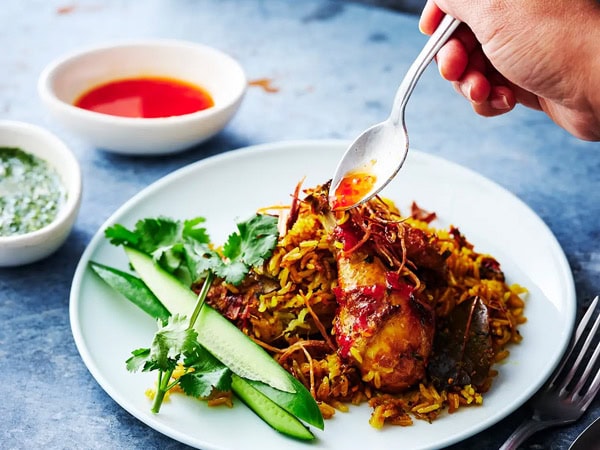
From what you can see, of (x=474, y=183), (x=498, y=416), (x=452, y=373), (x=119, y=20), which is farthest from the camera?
(x=119, y=20)

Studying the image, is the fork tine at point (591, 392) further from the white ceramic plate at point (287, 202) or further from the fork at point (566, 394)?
the white ceramic plate at point (287, 202)

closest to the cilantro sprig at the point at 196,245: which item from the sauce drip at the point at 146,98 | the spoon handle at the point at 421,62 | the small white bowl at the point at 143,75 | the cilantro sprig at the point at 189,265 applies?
the cilantro sprig at the point at 189,265

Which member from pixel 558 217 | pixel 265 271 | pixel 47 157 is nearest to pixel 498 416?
pixel 265 271

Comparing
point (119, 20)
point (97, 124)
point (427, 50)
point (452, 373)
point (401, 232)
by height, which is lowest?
point (119, 20)

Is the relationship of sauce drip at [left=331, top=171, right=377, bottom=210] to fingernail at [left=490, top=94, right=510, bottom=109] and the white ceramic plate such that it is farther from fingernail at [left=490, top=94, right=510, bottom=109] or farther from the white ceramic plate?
fingernail at [left=490, top=94, right=510, bottom=109]

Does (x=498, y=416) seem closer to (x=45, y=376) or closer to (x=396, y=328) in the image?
(x=396, y=328)

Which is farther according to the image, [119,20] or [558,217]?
[119,20]

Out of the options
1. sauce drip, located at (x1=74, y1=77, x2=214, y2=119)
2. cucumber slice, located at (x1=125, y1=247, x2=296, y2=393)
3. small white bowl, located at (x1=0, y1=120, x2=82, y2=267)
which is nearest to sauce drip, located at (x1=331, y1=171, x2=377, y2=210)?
cucumber slice, located at (x1=125, y1=247, x2=296, y2=393)

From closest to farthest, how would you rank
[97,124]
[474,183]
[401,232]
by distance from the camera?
1. [401,232]
2. [474,183]
3. [97,124]
